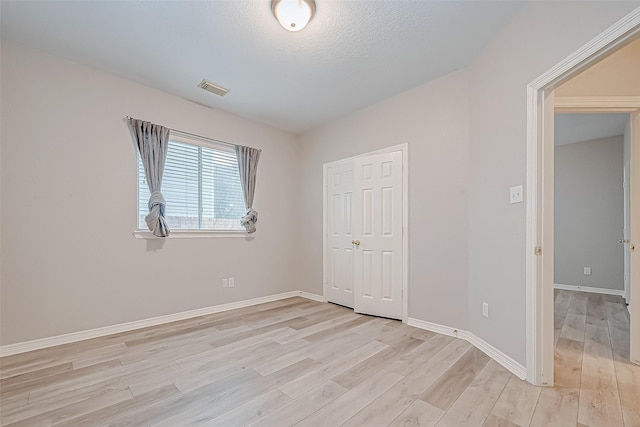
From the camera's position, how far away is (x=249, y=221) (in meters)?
3.95

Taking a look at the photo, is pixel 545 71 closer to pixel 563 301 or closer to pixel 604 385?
pixel 604 385

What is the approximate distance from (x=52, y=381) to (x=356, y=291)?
2945mm

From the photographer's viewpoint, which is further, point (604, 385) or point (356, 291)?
point (356, 291)

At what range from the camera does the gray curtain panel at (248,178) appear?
155 inches

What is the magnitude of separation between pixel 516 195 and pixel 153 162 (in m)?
3.53

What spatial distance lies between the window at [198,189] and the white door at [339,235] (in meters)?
1.32

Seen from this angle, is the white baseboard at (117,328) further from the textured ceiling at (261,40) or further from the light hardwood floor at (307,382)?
the textured ceiling at (261,40)

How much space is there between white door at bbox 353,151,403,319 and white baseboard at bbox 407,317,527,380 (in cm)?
31

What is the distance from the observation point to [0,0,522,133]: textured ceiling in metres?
2.03

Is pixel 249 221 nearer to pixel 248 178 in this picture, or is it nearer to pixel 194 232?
pixel 248 178

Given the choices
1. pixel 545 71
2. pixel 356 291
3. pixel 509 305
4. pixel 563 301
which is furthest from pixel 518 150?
pixel 563 301

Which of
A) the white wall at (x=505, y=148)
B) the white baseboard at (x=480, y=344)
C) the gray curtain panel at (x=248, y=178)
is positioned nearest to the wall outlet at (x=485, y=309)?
the white wall at (x=505, y=148)

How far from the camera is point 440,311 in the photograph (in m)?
2.92

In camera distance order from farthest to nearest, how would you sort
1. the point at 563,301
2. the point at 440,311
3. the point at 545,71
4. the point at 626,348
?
the point at 563,301 < the point at 440,311 < the point at 626,348 < the point at 545,71
